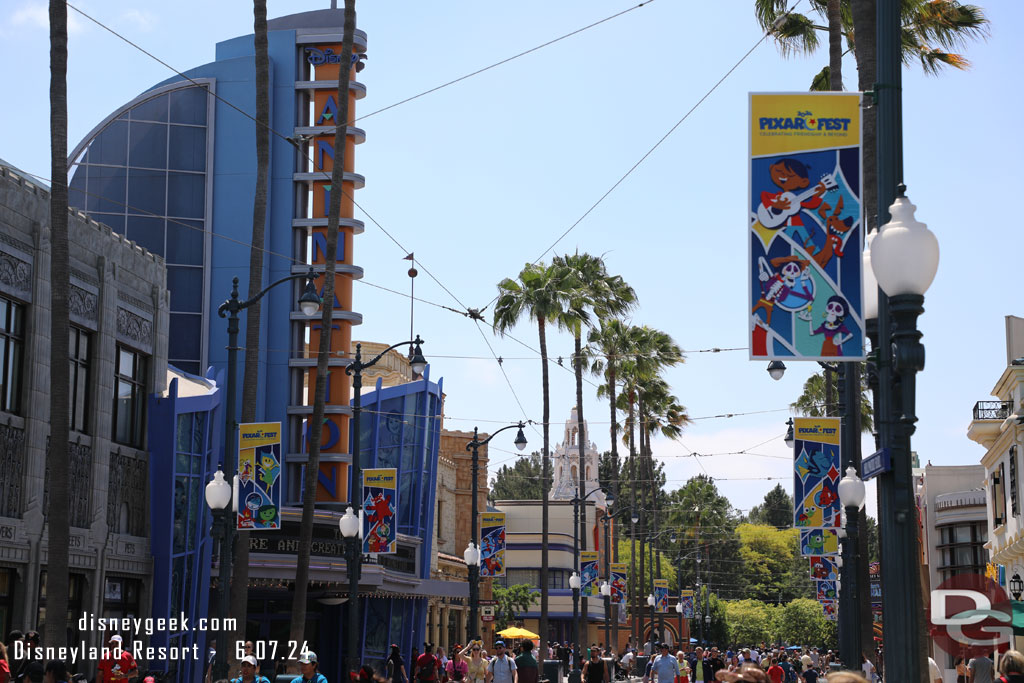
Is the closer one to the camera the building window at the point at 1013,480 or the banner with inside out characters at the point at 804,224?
the banner with inside out characters at the point at 804,224

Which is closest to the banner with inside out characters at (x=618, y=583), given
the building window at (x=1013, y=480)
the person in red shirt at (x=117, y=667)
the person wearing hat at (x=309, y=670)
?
the building window at (x=1013, y=480)

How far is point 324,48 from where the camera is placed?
45031 mm

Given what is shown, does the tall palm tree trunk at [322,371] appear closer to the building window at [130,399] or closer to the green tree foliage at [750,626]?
the building window at [130,399]

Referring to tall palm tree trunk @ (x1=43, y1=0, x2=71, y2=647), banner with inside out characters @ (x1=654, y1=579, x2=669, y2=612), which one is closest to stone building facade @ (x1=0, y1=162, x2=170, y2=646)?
tall palm tree trunk @ (x1=43, y1=0, x2=71, y2=647)

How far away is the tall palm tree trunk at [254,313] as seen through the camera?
24688 mm

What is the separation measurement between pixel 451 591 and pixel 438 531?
10.0 meters

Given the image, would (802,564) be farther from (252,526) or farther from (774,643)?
(252,526)

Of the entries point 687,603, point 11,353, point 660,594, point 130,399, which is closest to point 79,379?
point 130,399

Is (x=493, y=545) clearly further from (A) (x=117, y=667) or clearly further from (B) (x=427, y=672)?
(A) (x=117, y=667)

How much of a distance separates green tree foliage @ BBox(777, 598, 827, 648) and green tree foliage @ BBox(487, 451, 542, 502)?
27129mm

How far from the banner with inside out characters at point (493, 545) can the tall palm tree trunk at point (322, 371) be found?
44.6 feet

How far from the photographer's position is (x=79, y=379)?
2800 centimetres

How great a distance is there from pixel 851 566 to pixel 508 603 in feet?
167

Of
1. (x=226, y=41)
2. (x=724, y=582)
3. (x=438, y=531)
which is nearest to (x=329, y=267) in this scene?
(x=226, y=41)
